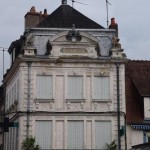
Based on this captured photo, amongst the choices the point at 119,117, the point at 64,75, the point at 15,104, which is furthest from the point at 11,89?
the point at 119,117

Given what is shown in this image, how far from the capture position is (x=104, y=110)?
113ft

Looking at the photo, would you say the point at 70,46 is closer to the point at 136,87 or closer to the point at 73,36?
the point at 73,36

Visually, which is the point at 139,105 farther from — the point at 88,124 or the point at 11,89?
the point at 11,89

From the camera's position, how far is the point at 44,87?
34594 millimetres

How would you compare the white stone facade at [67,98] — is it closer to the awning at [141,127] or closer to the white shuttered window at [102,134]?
the white shuttered window at [102,134]

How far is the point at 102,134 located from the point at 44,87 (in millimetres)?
4772

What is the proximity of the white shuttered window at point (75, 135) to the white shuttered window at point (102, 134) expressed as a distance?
96 centimetres

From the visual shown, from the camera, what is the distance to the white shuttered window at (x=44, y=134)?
33.7m

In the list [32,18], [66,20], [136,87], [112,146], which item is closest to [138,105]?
[136,87]

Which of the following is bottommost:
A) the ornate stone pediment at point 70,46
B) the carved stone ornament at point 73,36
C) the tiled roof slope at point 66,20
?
the ornate stone pediment at point 70,46

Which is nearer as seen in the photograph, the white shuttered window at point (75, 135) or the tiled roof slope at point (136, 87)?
the white shuttered window at point (75, 135)

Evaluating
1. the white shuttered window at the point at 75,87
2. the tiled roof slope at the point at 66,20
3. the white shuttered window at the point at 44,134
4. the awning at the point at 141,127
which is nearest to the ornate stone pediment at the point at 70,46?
the white shuttered window at the point at 75,87

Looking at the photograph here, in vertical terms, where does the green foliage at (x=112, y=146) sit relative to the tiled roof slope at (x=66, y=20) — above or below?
below

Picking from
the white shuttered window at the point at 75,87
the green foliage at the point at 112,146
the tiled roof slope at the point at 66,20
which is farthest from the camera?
the tiled roof slope at the point at 66,20
